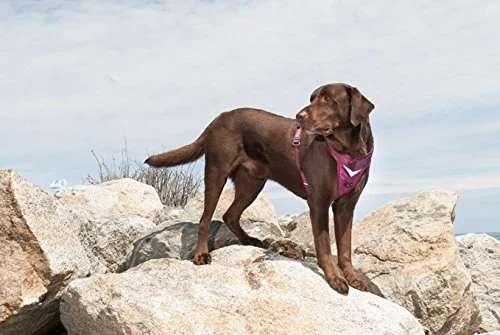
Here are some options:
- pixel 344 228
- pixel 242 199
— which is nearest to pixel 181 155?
pixel 242 199

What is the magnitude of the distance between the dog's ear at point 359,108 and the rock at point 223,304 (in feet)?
4.24

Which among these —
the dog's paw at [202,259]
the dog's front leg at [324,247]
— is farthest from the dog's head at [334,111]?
the dog's paw at [202,259]

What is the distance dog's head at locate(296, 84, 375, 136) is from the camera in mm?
5781

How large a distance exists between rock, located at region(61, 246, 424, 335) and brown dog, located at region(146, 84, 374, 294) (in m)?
0.27

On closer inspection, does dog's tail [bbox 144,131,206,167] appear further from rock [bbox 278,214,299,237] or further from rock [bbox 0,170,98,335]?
rock [bbox 278,214,299,237]

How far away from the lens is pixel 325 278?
19.3ft

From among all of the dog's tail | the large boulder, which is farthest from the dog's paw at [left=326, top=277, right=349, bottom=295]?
the large boulder

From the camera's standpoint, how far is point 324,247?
5.89 metres

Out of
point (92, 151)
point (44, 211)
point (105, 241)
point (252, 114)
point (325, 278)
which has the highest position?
point (252, 114)

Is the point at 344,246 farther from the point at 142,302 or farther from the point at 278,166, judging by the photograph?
the point at 142,302

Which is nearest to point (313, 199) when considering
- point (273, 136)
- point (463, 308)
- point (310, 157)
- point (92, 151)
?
point (310, 157)

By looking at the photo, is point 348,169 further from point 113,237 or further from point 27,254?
point 113,237

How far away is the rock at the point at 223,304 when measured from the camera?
17.3 ft

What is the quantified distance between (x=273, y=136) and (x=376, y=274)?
5.68 ft
